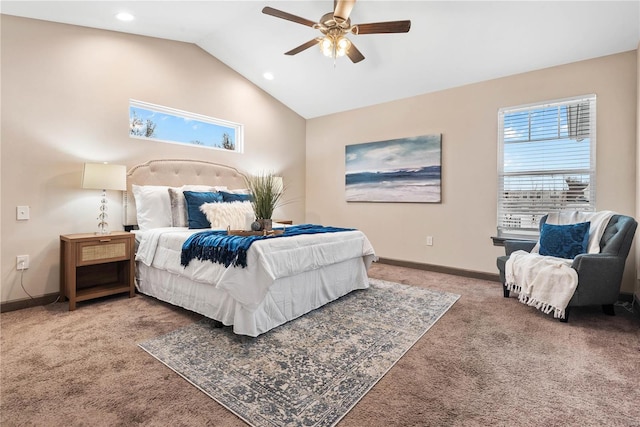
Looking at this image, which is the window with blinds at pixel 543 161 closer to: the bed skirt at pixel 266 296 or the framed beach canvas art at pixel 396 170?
the framed beach canvas art at pixel 396 170

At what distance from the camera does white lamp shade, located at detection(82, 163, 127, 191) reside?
9.75ft

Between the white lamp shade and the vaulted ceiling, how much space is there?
148 cm

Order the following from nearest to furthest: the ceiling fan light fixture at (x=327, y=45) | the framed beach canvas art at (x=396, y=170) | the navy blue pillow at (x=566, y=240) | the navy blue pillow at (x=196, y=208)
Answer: the ceiling fan light fixture at (x=327, y=45) → the navy blue pillow at (x=566, y=240) → the navy blue pillow at (x=196, y=208) → the framed beach canvas art at (x=396, y=170)

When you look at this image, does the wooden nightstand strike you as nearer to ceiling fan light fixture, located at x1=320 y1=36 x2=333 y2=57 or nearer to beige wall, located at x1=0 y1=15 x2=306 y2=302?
beige wall, located at x1=0 y1=15 x2=306 y2=302

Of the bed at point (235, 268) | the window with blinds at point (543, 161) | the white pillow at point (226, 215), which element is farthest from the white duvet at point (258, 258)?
the window with blinds at point (543, 161)

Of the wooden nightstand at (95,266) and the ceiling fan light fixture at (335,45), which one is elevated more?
the ceiling fan light fixture at (335,45)

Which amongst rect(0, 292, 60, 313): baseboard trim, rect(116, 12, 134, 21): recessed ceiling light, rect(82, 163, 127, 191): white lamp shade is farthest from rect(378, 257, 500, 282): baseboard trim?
rect(116, 12, 134, 21): recessed ceiling light

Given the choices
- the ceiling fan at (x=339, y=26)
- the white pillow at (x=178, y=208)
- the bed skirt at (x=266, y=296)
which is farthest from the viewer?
the white pillow at (x=178, y=208)

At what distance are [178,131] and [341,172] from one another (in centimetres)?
263

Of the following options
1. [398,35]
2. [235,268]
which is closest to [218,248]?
[235,268]

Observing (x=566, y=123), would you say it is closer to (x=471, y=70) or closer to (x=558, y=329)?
(x=471, y=70)

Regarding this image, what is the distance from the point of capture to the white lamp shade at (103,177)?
2.97m

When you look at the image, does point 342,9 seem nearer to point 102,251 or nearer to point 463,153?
point 463,153

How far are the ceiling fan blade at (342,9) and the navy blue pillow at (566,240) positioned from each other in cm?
282
